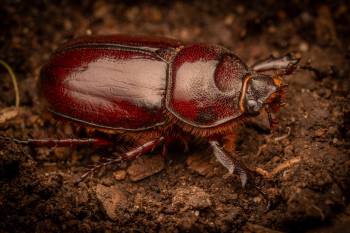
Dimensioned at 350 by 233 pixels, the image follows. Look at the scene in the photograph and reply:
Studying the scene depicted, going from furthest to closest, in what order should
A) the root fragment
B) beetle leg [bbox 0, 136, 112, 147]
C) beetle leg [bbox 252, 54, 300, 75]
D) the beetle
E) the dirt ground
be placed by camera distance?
1. beetle leg [bbox 252, 54, 300, 75]
2. beetle leg [bbox 0, 136, 112, 147]
3. the beetle
4. the root fragment
5. the dirt ground

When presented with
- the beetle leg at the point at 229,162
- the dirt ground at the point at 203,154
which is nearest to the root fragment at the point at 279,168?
the dirt ground at the point at 203,154

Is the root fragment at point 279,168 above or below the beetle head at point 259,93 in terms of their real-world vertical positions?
below

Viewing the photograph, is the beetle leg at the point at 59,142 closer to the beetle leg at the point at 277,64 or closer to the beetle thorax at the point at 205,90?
the beetle thorax at the point at 205,90

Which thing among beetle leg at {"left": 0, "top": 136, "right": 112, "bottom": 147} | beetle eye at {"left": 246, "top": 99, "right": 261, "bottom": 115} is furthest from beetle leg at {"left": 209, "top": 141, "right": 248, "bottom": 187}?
beetle leg at {"left": 0, "top": 136, "right": 112, "bottom": 147}

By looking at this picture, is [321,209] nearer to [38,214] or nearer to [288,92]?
[288,92]

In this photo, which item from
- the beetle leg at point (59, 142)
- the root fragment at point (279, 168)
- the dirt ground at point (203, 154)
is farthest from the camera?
the beetle leg at point (59, 142)

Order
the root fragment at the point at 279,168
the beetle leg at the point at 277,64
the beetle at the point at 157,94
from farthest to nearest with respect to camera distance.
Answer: the beetle leg at the point at 277,64
the beetle at the point at 157,94
the root fragment at the point at 279,168

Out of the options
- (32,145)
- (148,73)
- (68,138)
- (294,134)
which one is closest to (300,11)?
(294,134)

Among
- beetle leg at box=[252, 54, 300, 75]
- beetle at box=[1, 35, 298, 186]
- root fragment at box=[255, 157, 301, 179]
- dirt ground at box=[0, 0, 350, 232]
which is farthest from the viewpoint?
beetle leg at box=[252, 54, 300, 75]

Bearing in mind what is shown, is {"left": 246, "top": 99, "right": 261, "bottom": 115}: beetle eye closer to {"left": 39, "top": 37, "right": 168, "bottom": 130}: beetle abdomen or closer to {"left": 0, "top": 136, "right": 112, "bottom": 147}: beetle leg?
{"left": 39, "top": 37, "right": 168, "bottom": 130}: beetle abdomen
